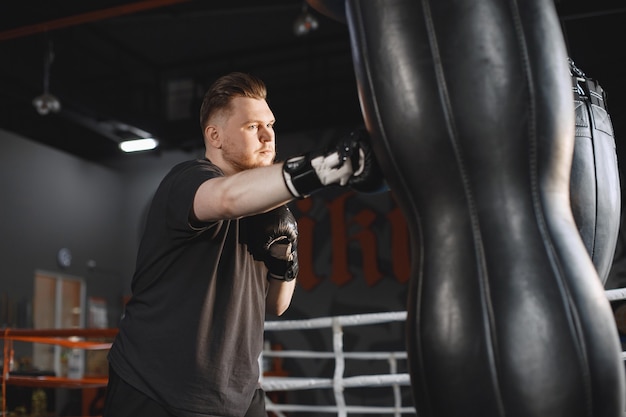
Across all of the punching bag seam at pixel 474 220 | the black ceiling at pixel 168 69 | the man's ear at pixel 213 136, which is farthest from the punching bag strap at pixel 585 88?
the black ceiling at pixel 168 69

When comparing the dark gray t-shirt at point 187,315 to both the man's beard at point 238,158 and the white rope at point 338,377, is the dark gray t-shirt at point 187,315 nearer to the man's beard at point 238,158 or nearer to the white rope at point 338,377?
the man's beard at point 238,158

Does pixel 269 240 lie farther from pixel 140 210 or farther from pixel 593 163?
pixel 140 210

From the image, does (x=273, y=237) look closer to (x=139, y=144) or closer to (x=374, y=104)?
(x=374, y=104)

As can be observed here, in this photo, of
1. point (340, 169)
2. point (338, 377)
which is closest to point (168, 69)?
point (338, 377)

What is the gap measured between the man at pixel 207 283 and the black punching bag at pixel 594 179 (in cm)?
73

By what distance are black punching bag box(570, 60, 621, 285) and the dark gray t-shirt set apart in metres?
0.85

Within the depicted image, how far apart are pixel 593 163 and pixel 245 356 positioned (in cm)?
99

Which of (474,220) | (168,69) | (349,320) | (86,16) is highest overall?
(168,69)

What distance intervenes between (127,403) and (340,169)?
771mm

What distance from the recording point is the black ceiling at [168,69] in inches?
312

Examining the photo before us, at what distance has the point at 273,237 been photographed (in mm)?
1832

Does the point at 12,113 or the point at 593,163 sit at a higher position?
the point at 12,113

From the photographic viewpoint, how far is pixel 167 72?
9.64m

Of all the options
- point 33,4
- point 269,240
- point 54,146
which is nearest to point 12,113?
point 54,146
